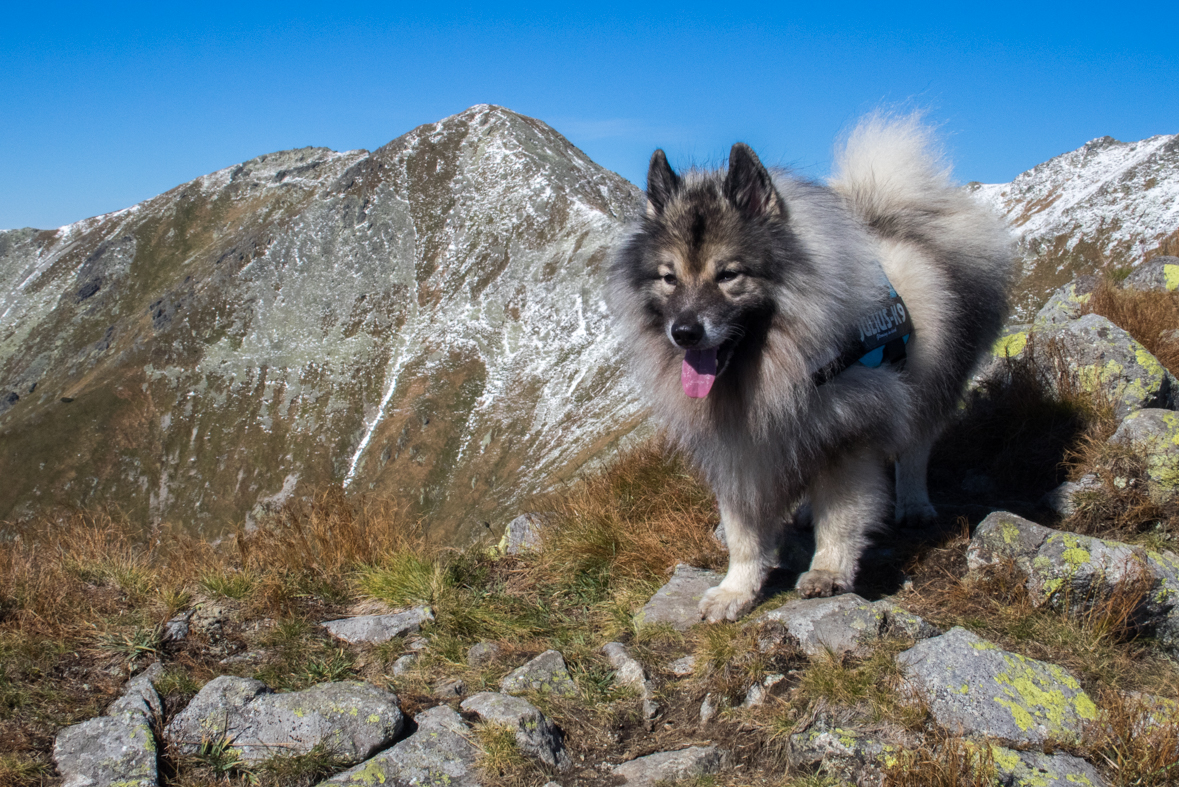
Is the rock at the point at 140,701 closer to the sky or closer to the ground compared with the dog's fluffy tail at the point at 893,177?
closer to the ground

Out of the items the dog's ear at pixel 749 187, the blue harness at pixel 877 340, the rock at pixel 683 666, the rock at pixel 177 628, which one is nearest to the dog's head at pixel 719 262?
the dog's ear at pixel 749 187

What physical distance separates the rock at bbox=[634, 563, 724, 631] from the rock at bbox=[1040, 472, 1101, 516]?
2.79 meters

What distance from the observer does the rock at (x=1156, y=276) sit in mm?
9406

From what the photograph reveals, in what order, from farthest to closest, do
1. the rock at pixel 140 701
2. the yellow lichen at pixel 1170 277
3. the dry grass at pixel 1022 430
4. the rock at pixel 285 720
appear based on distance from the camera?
the yellow lichen at pixel 1170 277, the dry grass at pixel 1022 430, the rock at pixel 140 701, the rock at pixel 285 720

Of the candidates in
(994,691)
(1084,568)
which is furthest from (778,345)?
(1084,568)

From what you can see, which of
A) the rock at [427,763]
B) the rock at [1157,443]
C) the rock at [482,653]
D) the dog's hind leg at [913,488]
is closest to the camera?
the rock at [427,763]

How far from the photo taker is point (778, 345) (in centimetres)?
413

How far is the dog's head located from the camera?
13.0ft

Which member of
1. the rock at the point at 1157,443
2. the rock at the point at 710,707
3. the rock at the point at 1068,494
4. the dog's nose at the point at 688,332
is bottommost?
the rock at the point at 710,707

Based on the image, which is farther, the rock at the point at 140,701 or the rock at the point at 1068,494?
the rock at the point at 1068,494

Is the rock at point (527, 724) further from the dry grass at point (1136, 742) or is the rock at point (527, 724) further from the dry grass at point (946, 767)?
the dry grass at point (1136, 742)

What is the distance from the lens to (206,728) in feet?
11.2

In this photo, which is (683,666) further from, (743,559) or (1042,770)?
(1042,770)

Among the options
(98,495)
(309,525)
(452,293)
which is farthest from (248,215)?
(309,525)
